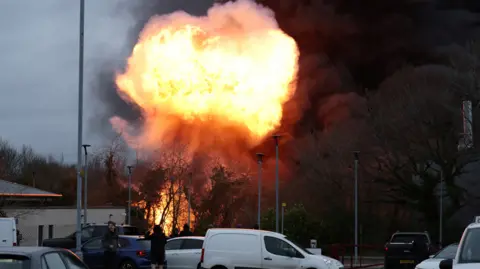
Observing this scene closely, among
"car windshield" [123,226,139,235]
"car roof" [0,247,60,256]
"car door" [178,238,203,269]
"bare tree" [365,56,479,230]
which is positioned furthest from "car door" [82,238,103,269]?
"bare tree" [365,56,479,230]

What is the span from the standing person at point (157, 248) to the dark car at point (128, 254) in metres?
2.02

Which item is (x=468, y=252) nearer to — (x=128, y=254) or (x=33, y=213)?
(x=128, y=254)

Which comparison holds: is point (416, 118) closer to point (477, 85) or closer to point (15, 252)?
point (477, 85)

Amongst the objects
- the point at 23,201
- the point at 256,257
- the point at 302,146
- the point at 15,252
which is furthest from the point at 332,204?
the point at 15,252

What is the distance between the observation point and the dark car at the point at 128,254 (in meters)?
28.8

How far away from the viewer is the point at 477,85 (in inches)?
2238

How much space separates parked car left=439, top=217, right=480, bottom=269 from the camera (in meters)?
13.7

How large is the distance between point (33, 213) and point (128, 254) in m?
26.7

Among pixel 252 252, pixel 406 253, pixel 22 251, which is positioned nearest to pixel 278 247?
pixel 252 252

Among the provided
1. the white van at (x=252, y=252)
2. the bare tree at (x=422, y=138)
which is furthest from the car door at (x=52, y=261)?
the bare tree at (x=422, y=138)

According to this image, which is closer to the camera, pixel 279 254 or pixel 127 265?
pixel 279 254

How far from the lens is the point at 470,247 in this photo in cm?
1418

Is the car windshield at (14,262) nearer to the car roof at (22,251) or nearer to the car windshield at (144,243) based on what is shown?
the car roof at (22,251)

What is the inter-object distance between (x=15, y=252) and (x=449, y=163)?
51.8m
